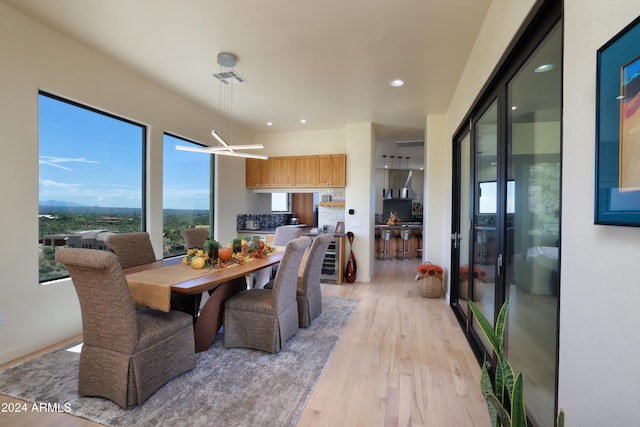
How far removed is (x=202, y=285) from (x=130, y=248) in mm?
1299

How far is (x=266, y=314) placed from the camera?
2.50 metres

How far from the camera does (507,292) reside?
1897 millimetres

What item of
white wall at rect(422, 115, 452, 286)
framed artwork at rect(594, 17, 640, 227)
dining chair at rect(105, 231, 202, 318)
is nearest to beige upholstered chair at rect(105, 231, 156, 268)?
dining chair at rect(105, 231, 202, 318)

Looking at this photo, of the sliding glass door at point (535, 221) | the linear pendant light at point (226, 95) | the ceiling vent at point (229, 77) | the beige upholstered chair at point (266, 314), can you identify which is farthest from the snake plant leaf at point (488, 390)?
the ceiling vent at point (229, 77)

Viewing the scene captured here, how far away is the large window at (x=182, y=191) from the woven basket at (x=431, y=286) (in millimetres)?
3711

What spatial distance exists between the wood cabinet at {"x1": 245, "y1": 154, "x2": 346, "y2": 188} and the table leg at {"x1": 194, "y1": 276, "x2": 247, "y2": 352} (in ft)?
10.3

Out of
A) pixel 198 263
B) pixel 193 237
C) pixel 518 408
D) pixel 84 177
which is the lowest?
pixel 518 408

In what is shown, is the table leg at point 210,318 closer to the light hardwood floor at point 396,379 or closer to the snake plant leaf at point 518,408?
the light hardwood floor at point 396,379

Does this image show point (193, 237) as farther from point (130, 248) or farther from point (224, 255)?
point (224, 255)

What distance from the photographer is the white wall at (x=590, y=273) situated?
78 cm

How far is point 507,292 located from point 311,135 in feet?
15.0

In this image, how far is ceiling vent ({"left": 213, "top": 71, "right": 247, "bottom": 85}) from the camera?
335 centimetres

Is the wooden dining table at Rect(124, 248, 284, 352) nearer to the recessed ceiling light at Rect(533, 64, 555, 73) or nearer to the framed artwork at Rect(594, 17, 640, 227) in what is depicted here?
the framed artwork at Rect(594, 17, 640, 227)

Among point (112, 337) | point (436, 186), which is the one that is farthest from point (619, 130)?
point (436, 186)
